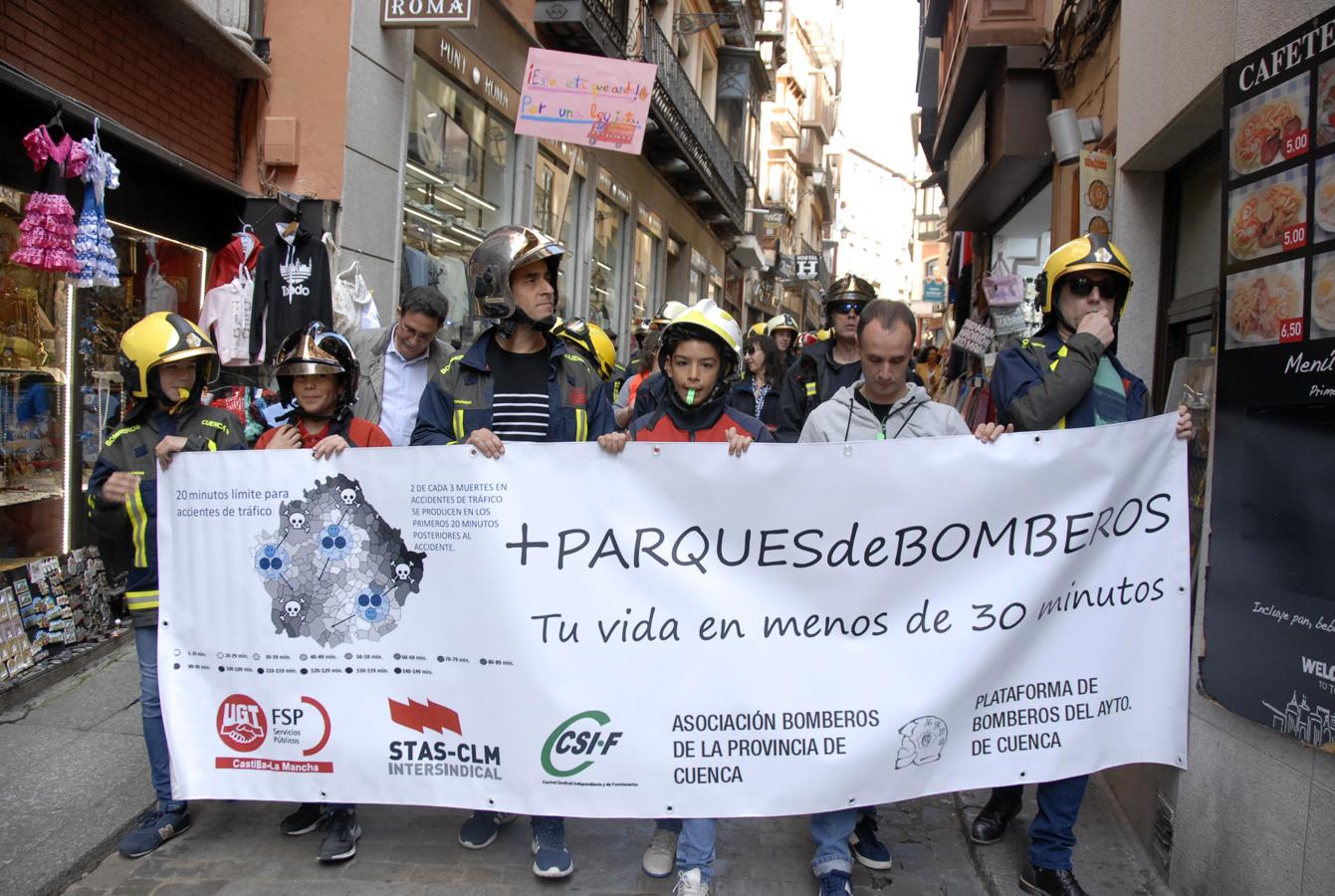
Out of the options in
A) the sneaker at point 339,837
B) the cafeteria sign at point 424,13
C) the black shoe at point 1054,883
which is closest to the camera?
the black shoe at point 1054,883

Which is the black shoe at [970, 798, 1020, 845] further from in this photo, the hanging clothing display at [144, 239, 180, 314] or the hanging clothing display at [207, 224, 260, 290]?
the hanging clothing display at [207, 224, 260, 290]

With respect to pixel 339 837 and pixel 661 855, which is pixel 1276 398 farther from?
pixel 339 837

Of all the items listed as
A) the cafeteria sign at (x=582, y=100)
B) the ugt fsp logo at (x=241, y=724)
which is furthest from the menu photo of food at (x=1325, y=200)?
the cafeteria sign at (x=582, y=100)

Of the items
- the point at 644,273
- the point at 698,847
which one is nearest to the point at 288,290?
the point at 698,847

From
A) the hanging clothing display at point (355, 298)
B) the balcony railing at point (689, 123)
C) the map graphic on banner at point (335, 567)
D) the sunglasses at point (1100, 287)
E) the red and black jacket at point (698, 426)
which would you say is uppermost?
the balcony railing at point (689, 123)

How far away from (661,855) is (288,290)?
5092 millimetres

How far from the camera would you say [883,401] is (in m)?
3.65

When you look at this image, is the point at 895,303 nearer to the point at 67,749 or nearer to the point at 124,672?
the point at 67,749

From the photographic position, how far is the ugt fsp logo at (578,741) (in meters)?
3.35

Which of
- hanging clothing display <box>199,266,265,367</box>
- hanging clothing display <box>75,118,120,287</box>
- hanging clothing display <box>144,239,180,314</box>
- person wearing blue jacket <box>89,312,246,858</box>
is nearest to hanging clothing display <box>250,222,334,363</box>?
hanging clothing display <box>199,266,265,367</box>

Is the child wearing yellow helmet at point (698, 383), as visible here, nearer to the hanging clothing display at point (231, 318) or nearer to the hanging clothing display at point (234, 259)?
the hanging clothing display at point (231, 318)

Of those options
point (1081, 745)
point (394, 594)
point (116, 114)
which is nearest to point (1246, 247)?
point (1081, 745)

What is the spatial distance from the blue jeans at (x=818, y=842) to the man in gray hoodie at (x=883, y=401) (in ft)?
4.10

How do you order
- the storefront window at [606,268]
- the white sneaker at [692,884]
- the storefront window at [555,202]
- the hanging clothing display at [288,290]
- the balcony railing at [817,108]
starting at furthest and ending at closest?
the balcony railing at [817,108] → the storefront window at [606,268] → the storefront window at [555,202] → the hanging clothing display at [288,290] → the white sneaker at [692,884]
